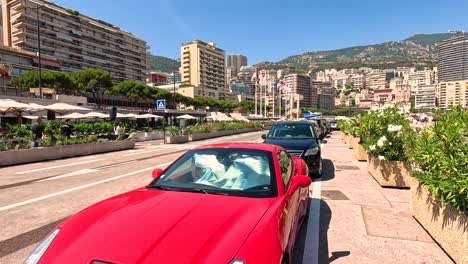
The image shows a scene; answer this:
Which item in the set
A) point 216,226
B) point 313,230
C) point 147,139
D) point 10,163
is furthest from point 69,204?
point 147,139

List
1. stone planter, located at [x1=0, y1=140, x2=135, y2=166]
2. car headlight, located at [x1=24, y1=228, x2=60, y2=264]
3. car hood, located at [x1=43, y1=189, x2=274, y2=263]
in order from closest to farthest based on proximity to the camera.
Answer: car hood, located at [x1=43, y1=189, x2=274, y2=263] → car headlight, located at [x1=24, y1=228, x2=60, y2=264] → stone planter, located at [x1=0, y1=140, x2=135, y2=166]

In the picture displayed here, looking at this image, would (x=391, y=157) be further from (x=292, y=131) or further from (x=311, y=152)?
(x=292, y=131)

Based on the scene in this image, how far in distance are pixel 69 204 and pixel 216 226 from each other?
540 cm

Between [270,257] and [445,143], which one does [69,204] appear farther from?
[445,143]

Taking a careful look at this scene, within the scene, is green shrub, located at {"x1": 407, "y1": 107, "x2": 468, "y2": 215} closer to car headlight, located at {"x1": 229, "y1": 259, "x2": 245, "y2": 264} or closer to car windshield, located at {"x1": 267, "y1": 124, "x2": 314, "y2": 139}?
car headlight, located at {"x1": 229, "y1": 259, "x2": 245, "y2": 264}

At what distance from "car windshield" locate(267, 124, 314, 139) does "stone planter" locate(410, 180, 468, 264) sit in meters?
5.04

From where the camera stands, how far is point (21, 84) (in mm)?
61250


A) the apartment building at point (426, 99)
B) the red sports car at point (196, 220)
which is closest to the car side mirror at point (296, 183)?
the red sports car at point (196, 220)

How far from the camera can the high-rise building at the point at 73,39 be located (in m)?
92.8

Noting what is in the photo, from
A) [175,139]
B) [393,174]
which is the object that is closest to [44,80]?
[175,139]

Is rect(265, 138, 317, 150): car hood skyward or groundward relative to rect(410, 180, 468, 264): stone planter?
skyward

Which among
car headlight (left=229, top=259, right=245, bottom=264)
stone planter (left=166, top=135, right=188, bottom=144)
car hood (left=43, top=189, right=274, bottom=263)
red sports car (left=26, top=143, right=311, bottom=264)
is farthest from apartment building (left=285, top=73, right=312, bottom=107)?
car headlight (left=229, top=259, right=245, bottom=264)

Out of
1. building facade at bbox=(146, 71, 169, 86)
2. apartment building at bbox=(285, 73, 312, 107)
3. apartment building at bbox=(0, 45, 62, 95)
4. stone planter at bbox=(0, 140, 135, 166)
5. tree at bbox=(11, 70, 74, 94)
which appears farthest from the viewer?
apartment building at bbox=(285, 73, 312, 107)

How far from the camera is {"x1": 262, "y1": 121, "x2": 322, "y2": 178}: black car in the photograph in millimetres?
8891
